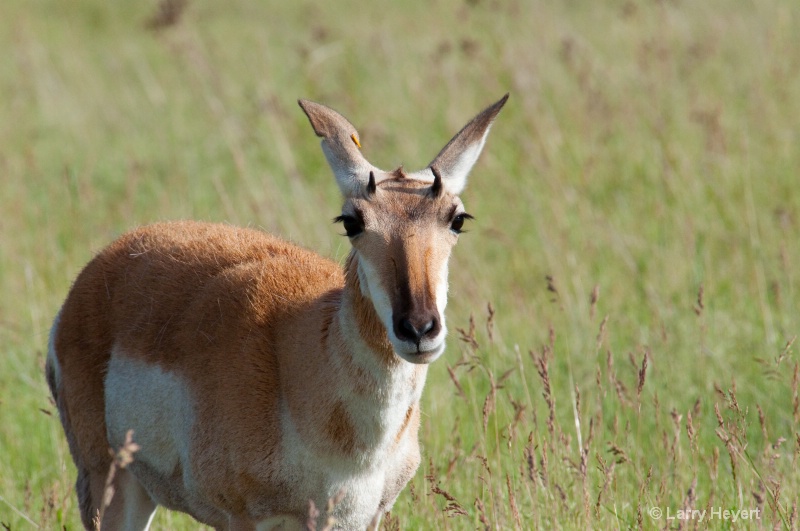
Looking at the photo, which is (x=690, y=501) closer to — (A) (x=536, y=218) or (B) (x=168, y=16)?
(A) (x=536, y=218)

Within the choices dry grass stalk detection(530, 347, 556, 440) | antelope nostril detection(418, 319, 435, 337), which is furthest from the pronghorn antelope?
dry grass stalk detection(530, 347, 556, 440)

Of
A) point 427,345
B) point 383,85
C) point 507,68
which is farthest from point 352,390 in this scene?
point 383,85

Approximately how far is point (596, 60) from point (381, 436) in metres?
7.14

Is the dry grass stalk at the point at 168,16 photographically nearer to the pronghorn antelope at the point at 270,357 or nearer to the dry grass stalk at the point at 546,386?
the pronghorn antelope at the point at 270,357

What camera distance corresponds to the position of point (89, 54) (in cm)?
1509

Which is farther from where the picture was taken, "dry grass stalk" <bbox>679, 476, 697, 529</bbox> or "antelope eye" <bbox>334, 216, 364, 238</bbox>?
"antelope eye" <bbox>334, 216, 364, 238</bbox>

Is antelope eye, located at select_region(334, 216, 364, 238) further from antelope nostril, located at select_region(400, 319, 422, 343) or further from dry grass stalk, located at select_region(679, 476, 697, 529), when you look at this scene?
dry grass stalk, located at select_region(679, 476, 697, 529)

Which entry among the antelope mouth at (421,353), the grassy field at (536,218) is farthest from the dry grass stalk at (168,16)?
the antelope mouth at (421,353)

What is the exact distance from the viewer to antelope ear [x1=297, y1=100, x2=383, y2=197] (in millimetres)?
4277

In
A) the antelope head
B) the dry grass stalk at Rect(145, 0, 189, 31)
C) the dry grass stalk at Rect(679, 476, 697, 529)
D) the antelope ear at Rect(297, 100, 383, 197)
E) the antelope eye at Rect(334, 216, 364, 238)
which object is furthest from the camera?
the dry grass stalk at Rect(145, 0, 189, 31)

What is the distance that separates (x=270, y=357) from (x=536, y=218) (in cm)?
418

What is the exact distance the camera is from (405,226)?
3863 millimetres

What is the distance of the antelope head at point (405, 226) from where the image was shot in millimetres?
3588

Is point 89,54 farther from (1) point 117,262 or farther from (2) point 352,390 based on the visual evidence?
(2) point 352,390
